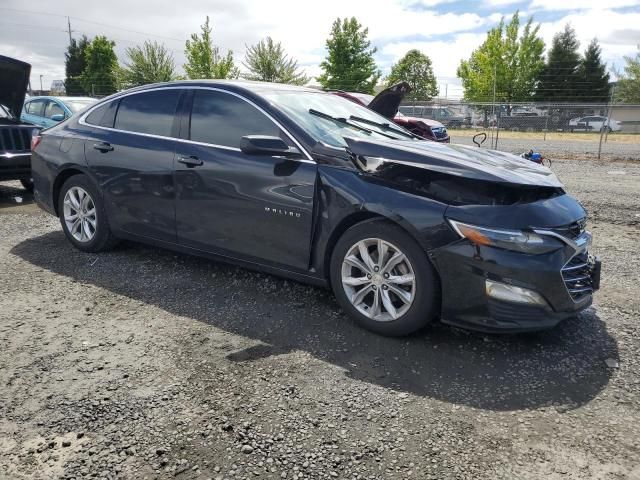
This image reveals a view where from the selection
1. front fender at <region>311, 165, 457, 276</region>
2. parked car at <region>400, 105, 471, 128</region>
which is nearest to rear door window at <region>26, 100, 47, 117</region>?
front fender at <region>311, 165, 457, 276</region>

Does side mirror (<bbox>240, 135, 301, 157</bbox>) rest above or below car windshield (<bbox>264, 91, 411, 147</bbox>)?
below

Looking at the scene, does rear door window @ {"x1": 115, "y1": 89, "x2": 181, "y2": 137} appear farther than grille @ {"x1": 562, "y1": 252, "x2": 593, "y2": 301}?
Yes

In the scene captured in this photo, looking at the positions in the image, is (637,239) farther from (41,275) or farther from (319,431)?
(41,275)

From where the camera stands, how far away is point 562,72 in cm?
4700

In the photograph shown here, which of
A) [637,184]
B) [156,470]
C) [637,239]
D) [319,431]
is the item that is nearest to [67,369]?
[156,470]

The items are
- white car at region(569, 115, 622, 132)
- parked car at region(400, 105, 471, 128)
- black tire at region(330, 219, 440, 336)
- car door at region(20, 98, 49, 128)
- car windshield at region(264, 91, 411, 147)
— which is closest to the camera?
black tire at region(330, 219, 440, 336)

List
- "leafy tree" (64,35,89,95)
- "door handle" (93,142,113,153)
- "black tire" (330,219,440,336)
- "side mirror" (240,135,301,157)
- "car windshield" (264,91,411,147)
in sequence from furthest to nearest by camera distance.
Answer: "leafy tree" (64,35,89,95), "door handle" (93,142,113,153), "car windshield" (264,91,411,147), "side mirror" (240,135,301,157), "black tire" (330,219,440,336)

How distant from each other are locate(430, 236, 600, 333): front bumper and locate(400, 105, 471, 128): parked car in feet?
83.7

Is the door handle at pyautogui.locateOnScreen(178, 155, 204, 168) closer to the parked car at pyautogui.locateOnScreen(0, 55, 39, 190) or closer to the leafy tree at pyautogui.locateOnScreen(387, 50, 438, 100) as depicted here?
the parked car at pyautogui.locateOnScreen(0, 55, 39, 190)

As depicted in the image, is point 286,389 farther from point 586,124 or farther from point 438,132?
point 586,124

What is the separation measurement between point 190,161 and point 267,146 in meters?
0.83

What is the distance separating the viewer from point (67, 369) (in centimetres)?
302

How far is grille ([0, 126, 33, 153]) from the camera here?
7.70 m

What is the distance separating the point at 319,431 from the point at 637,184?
9394 mm
